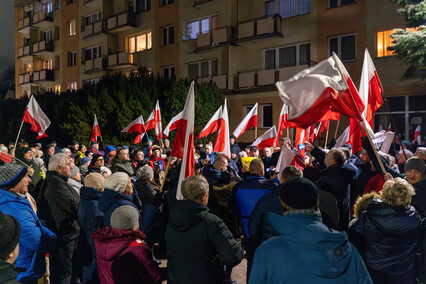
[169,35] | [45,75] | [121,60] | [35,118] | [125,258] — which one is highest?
[169,35]

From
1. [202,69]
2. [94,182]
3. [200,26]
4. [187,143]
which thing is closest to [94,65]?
[200,26]

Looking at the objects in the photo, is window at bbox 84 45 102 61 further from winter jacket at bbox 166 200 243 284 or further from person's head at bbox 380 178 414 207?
person's head at bbox 380 178 414 207

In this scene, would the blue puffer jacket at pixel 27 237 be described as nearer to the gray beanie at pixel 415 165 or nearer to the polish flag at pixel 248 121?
the gray beanie at pixel 415 165

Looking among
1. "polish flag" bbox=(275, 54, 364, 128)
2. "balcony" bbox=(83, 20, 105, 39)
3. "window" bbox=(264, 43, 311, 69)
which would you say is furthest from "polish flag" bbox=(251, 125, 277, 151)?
"balcony" bbox=(83, 20, 105, 39)

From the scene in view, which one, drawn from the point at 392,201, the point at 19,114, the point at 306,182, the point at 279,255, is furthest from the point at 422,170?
the point at 19,114

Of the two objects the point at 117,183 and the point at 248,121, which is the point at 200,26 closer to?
the point at 248,121

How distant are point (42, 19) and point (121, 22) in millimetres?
12043

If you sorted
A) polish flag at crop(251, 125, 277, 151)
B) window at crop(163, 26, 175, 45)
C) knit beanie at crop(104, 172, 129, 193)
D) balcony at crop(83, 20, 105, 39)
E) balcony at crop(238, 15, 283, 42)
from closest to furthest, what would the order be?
1. knit beanie at crop(104, 172, 129, 193)
2. polish flag at crop(251, 125, 277, 151)
3. balcony at crop(238, 15, 283, 42)
4. window at crop(163, 26, 175, 45)
5. balcony at crop(83, 20, 105, 39)

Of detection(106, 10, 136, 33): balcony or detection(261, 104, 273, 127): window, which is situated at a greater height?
detection(106, 10, 136, 33): balcony

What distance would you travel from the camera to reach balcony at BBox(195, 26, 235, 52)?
2017cm

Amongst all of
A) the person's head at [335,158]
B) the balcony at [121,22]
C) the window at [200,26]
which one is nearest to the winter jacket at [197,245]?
the person's head at [335,158]

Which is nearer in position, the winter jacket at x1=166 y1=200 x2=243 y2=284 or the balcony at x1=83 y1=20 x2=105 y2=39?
the winter jacket at x1=166 y1=200 x2=243 y2=284

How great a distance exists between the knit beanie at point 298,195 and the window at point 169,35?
74.4ft

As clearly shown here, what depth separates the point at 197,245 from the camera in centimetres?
283
